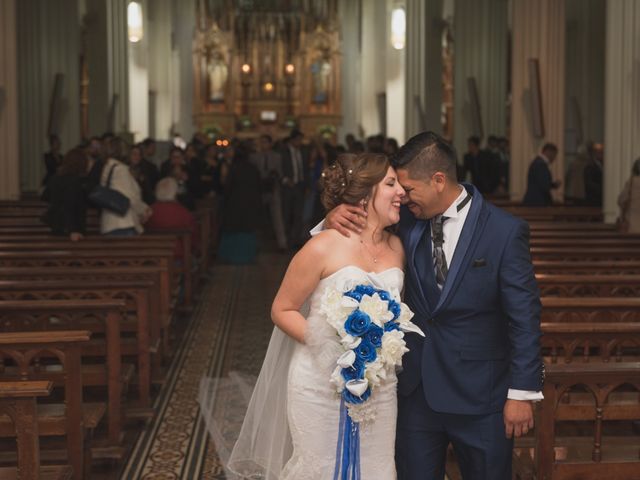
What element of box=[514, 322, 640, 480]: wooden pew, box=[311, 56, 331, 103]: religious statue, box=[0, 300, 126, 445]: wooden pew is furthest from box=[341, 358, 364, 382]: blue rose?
box=[311, 56, 331, 103]: religious statue

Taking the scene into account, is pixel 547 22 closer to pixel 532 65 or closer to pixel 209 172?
pixel 532 65

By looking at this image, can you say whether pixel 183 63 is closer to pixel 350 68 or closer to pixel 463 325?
pixel 350 68

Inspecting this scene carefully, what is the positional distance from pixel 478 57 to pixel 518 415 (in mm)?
17583

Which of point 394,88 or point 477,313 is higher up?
point 394,88

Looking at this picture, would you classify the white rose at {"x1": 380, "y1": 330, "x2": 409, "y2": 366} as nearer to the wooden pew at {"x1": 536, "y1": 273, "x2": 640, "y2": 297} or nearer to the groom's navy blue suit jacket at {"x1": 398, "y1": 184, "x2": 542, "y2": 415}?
the groom's navy blue suit jacket at {"x1": 398, "y1": 184, "x2": 542, "y2": 415}

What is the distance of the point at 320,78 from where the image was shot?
3591cm

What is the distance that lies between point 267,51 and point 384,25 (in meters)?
7.51

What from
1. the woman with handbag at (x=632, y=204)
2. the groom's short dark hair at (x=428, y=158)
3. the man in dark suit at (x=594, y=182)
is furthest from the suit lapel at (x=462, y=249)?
the man in dark suit at (x=594, y=182)

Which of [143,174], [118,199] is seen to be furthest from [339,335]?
[143,174]

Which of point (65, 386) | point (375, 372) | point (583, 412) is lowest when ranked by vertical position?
point (583, 412)

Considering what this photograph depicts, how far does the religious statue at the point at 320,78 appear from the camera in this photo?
35.8 meters

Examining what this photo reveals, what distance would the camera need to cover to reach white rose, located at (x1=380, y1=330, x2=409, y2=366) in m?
3.63

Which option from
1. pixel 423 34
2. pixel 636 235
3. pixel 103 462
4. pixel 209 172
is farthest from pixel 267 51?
pixel 103 462

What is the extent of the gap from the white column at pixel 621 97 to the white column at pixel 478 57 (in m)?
7.61
